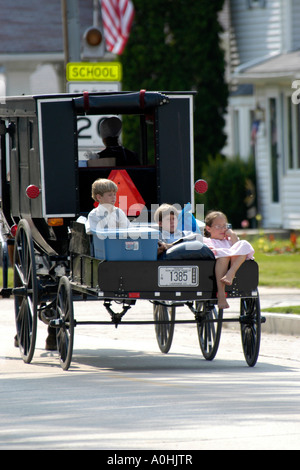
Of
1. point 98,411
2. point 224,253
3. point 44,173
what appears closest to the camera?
point 98,411

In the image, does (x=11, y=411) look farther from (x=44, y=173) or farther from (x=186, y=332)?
(x=186, y=332)

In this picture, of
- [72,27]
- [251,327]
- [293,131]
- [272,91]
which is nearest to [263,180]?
[293,131]

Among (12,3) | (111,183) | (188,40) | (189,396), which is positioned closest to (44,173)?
(111,183)

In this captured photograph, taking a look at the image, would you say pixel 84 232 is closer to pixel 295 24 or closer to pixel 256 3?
pixel 295 24

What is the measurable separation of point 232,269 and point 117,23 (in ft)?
63.6

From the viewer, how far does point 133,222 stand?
11625mm

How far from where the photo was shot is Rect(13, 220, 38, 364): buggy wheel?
36.1ft

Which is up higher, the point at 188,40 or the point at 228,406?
the point at 188,40

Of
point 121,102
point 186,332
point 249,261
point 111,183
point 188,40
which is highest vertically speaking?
point 188,40

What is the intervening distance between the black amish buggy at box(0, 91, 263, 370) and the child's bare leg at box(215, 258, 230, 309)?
0.07 metres

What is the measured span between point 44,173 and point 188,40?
1930 cm

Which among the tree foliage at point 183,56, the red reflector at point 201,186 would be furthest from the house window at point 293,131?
the red reflector at point 201,186

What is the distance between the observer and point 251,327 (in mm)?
10703

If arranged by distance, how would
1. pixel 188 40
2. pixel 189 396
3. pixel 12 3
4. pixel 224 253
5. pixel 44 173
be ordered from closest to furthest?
pixel 189 396
pixel 224 253
pixel 44 173
pixel 188 40
pixel 12 3
